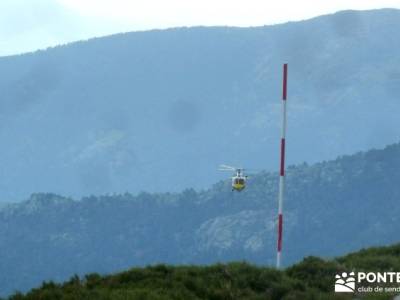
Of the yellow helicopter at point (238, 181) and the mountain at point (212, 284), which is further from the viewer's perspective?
the yellow helicopter at point (238, 181)

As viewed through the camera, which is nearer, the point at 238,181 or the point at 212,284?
the point at 212,284

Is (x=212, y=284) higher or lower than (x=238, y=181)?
lower

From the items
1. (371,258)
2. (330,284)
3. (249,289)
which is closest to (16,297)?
(249,289)

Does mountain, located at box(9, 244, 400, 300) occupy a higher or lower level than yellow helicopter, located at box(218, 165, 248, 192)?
lower

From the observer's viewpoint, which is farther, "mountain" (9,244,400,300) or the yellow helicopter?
the yellow helicopter

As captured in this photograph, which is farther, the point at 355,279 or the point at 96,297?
the point at 355,279

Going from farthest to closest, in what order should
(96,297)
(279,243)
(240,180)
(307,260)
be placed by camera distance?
1. (240,180)
2. (279,243)
3. (307,260)
4. (96,297)

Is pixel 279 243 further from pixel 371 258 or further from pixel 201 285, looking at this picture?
pixel 201 285

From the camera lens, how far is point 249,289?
15.1m

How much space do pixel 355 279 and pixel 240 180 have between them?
220 inches

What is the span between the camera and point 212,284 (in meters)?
15.3

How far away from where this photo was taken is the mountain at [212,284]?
1394 cm

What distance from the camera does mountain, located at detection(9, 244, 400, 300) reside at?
549 inches

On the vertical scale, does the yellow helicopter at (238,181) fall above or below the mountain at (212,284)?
above
